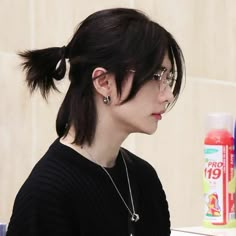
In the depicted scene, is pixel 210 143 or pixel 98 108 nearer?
pixel 98 108

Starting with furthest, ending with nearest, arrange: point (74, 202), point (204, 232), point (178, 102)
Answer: point (178, 102) → point (204, 232) → point (74, 202)

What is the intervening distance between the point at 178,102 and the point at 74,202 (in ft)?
1.43

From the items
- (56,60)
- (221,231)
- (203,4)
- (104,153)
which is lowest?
(221,231)

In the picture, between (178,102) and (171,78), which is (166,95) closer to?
(171,78)

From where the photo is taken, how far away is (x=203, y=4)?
1143 millimetres

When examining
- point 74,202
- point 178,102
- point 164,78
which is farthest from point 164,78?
point 178,102

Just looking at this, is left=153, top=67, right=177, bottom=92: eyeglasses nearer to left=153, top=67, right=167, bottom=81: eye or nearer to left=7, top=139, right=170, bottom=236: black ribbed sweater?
left=153, top=67, right=167, bottom=81: eye

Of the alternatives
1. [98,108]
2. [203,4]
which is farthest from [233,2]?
[98,108]

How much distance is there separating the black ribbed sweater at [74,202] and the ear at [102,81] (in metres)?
0.09

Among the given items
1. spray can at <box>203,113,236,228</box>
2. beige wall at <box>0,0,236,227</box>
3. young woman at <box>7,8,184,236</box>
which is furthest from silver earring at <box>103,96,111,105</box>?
beige wall at <box>0,0,236,227</box>

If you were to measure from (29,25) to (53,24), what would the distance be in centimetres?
5

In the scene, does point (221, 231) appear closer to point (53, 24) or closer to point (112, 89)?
point (112, 89)

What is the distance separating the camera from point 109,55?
2.65ft

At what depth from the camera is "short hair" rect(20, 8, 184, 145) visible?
81cm
